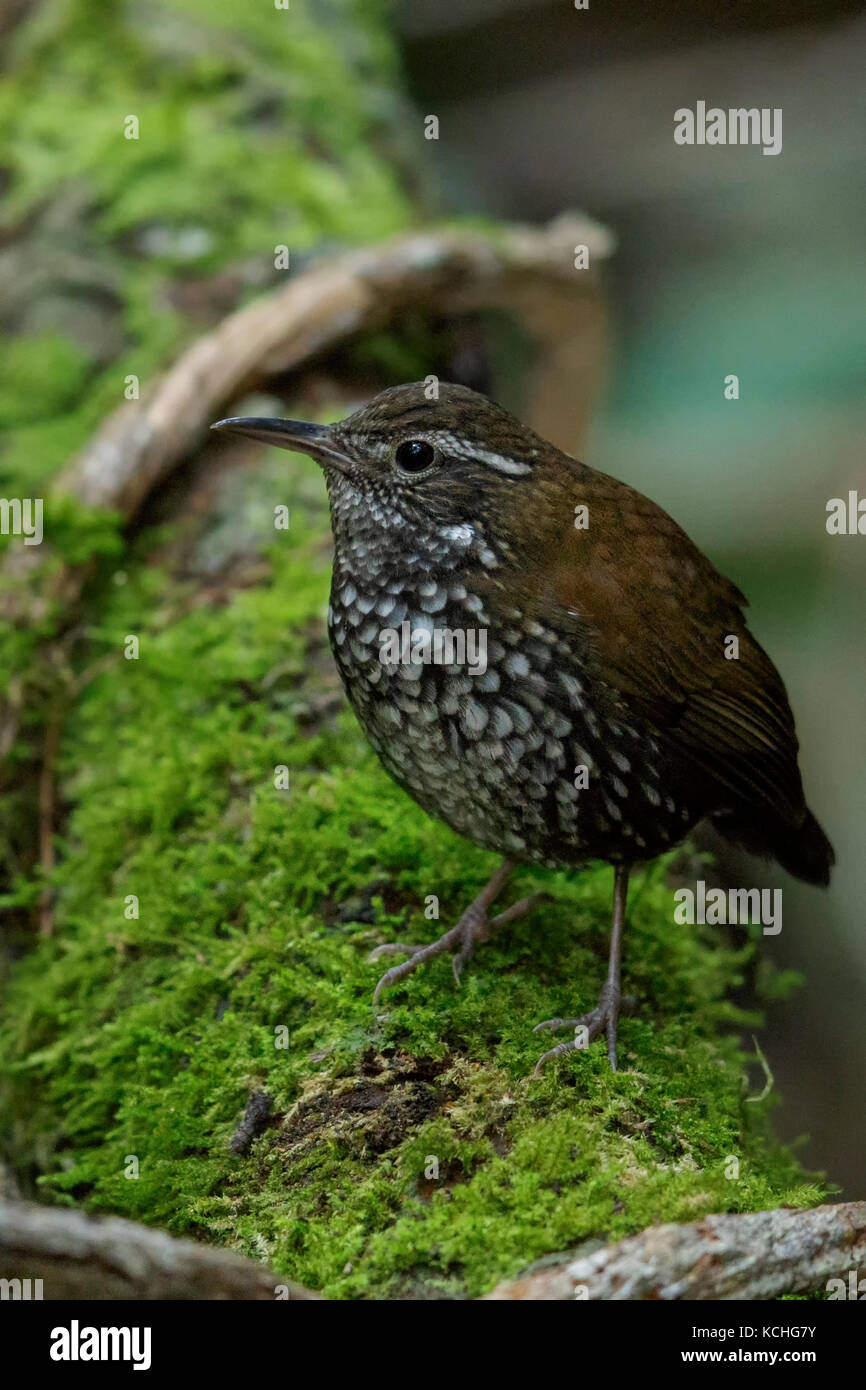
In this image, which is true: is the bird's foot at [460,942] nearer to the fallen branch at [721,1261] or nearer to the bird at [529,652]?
the bird at [529,652]

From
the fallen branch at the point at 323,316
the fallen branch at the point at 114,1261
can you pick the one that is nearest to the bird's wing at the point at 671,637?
the fallen branch at the point at 114,1261

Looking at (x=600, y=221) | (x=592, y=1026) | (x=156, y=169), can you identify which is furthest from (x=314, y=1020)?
(x=600, y=221)

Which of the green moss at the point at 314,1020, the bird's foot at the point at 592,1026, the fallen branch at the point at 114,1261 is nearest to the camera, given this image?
the fallen branch at the point at 114,1261

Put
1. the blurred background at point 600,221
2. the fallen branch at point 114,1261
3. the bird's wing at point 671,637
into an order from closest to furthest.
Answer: the fallen branch at point 114,1261, the bird's wing at point 671,637, the blurred background at point 600,221

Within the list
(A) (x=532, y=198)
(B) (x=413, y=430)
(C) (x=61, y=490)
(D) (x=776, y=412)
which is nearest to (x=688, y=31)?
(A) (x=532, y=198)

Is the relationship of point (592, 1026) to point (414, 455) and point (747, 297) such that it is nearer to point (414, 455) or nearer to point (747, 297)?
point (414, 455)

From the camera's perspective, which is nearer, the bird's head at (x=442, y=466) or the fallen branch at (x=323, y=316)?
the bird's head at (x=442, y=466)
